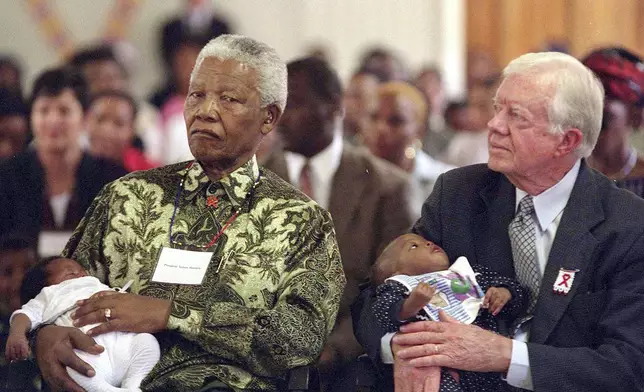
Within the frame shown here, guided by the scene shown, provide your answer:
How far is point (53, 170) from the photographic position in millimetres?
5465

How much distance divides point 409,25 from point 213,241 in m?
9.46

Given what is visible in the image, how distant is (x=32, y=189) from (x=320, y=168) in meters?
1.47

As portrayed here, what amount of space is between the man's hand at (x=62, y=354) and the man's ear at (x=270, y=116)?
894 mm

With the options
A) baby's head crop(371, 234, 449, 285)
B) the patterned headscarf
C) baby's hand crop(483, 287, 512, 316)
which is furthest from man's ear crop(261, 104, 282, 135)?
the patterned headscarf

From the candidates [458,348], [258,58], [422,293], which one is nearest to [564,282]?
[458,348]

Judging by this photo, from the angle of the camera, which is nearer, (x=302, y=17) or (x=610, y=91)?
(x=610, y=91)

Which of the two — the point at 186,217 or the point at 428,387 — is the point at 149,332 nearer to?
the point at 186,217

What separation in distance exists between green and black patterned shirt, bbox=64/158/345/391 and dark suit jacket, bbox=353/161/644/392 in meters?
0.22

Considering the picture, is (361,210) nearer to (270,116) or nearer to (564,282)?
(270,116)

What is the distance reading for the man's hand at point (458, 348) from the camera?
321 centimetres

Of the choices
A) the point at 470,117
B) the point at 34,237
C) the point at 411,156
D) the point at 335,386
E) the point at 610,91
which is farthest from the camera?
the point at 470,117

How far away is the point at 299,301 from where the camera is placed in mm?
3414

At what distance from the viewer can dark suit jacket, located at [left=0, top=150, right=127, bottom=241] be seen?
518 centimetres

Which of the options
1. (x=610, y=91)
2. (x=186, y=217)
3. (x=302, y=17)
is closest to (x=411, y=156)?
(x=610, y=91)
